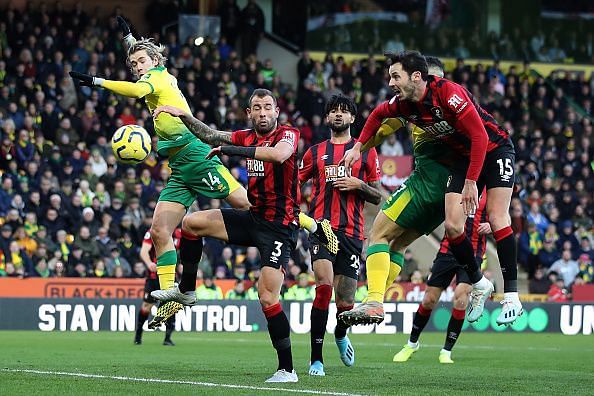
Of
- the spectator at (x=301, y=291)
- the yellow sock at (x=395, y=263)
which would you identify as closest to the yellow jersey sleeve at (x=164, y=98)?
the yellow sock at (x=395, y=263)

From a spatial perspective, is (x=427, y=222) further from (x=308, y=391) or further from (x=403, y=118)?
(x=308, y=391)

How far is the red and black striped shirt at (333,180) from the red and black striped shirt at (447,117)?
1.40 meters

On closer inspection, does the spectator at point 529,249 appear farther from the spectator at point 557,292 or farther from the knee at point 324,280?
the knee at point 324,280

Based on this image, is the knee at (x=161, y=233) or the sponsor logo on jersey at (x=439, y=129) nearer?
the sponsor logo on jersey at (x=439, y=129)

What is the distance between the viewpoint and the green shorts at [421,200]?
11.3 m

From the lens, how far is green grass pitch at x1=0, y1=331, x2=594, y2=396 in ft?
31.6

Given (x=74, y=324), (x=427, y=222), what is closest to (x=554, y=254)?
(x=74, y=324)

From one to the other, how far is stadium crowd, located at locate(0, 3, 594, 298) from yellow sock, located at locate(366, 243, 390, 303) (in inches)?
435

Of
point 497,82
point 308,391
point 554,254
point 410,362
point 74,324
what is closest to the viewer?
→ point 308,391

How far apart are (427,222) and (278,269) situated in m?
1.79

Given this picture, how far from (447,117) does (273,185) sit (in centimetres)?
164

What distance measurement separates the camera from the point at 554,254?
26250mm

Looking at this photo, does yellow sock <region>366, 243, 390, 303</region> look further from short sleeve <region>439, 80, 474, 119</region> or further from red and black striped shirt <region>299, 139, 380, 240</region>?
short sleeve <region>439, 80, 474, 119</region>

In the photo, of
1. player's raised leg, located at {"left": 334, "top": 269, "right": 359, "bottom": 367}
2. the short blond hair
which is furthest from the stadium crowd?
player's raised leg, located at {"left": 334, "top": 269, "right": 359, "bottom": 367}
